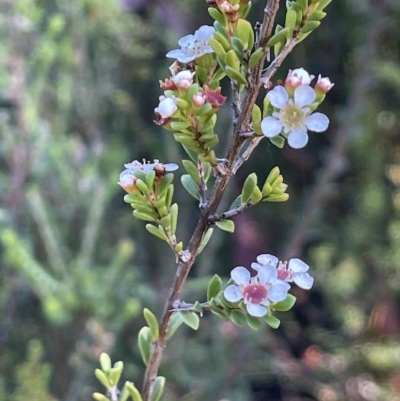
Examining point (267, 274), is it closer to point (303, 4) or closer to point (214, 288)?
point (214, 288)

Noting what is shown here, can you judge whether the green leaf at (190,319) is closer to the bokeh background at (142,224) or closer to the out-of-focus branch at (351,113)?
the bokeh background at (142,224)

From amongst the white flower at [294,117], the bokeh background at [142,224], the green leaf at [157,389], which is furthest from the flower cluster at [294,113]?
the bokeh background at [142,224]

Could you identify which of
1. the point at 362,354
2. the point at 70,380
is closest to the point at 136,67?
the point at 70,380

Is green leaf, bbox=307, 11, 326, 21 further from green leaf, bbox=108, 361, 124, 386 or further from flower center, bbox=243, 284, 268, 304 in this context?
green leaf, bbox=108, 361, 124, 386

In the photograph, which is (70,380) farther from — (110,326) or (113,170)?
(113,170)

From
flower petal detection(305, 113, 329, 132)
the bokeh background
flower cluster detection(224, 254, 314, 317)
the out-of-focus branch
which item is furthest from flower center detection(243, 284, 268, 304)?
the out-of-focus branch
